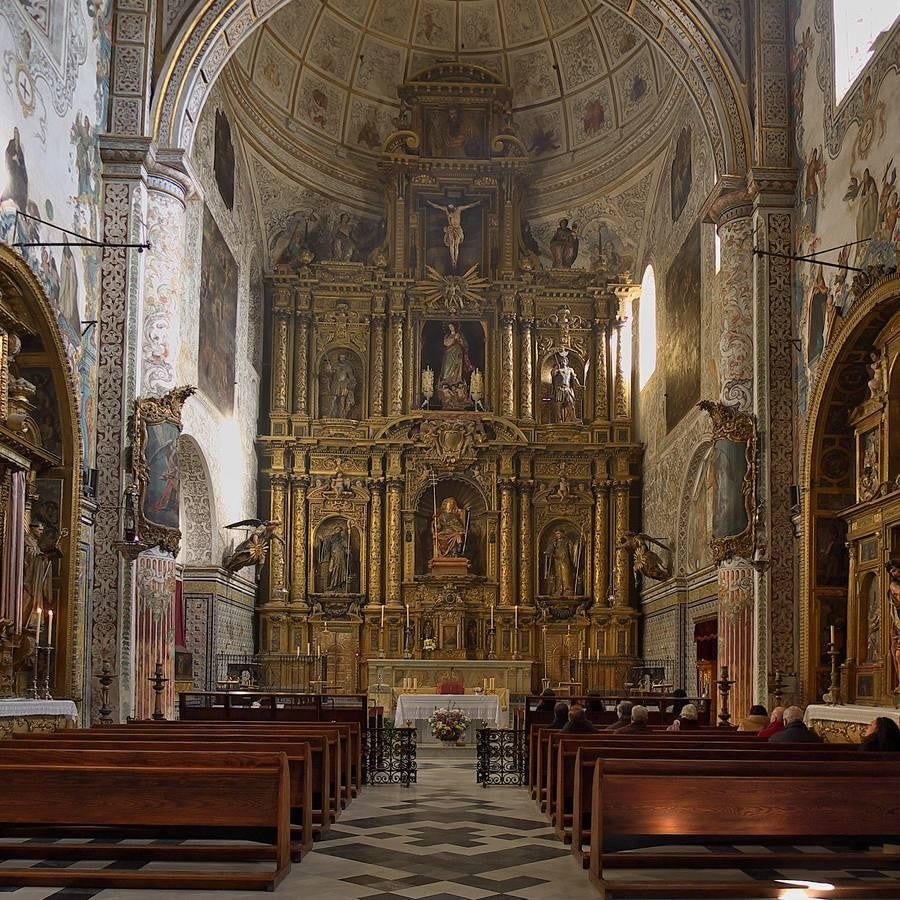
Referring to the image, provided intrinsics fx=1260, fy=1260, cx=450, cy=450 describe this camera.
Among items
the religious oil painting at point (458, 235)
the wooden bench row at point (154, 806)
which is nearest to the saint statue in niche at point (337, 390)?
the religious oil painting at point (458, 235)

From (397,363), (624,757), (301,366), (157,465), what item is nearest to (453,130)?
(397,363)

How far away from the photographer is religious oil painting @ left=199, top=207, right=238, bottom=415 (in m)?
25.0

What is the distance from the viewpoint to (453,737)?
19.9 metres

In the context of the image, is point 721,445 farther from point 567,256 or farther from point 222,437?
point 567,256

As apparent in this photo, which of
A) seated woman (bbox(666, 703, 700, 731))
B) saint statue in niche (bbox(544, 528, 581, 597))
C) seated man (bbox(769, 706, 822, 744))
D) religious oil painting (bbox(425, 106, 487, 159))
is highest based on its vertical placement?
religious oil painting (bbox(425, 106, 487, 159))

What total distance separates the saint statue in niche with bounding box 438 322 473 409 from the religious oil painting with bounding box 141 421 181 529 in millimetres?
12906

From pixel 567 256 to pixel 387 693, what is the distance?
1227 centimetres

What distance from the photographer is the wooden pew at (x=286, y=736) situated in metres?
11.0

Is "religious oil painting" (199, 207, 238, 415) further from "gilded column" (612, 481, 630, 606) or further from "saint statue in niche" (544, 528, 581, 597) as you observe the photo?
"gilded column" (612, 481, 630, 606)

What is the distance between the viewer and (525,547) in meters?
30.5

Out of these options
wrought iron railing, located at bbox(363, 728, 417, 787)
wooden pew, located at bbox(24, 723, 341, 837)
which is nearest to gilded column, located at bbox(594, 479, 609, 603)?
wrought iron railing, located at bbox(363, 728, 417, 787)

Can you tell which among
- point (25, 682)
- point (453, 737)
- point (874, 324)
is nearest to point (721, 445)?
point (874, 324)

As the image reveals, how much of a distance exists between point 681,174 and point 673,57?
6.36m

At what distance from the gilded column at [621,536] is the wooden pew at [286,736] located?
1740 centimetres
